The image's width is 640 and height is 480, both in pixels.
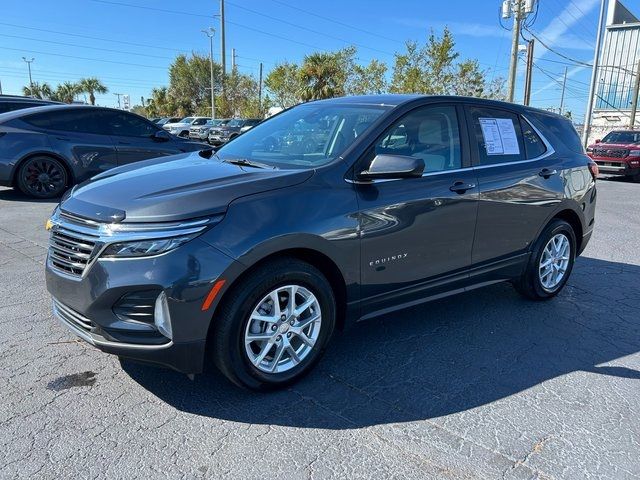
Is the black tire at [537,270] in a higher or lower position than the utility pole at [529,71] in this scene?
lower

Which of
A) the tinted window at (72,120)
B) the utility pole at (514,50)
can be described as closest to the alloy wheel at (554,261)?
the tinted window at (72,120)

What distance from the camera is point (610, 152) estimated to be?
16781mm

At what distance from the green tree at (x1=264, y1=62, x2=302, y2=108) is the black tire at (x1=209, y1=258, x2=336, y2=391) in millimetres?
36511

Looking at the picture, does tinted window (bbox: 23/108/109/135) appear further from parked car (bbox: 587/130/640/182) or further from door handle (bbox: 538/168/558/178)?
parked car (bbox: 587/130/640/182)

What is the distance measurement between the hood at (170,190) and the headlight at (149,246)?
108mm

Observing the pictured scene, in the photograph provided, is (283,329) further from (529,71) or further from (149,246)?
(529,71)

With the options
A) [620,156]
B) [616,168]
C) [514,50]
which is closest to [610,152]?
[620,156]

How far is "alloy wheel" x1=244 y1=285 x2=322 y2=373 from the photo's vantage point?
9.69 ft

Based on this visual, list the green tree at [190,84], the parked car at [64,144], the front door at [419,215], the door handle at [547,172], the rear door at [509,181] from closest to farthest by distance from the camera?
the front door at [419,215]
the rear door at [509,181]
the door handle at [547,172]
the parked car at [64,144]
the green tree at [190,84]

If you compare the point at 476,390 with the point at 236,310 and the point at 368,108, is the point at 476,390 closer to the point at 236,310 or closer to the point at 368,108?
the point at 236,310

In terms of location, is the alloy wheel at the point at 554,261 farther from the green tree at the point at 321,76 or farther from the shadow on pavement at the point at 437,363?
the green tree at the point at 321,76

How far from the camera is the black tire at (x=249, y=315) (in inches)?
109

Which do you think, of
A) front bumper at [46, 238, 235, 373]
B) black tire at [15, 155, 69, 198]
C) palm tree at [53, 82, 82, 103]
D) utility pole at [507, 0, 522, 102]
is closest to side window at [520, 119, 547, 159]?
front bumper at [46, 238, 235, 373]

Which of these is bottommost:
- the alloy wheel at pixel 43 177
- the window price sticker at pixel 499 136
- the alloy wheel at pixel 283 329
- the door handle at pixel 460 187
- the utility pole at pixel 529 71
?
the alloy wheel at pixel 283 329
